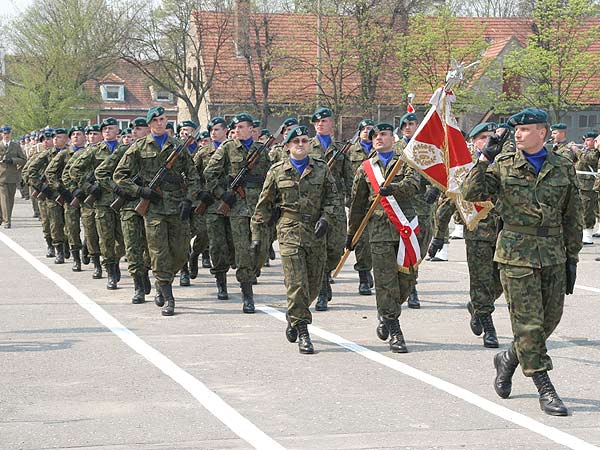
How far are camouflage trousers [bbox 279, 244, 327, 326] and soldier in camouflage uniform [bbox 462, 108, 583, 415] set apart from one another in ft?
8.13

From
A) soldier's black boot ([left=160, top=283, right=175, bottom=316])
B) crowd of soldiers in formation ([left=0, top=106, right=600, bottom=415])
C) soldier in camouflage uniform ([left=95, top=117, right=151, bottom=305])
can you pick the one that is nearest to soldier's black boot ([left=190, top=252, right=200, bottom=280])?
crowd of soldiers in formation ([left=0, top=106, right=600, bottom=415])

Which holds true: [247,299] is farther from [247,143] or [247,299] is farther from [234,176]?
[247,143]

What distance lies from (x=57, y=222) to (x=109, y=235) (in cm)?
320

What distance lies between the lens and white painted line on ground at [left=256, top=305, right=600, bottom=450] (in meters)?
6.61

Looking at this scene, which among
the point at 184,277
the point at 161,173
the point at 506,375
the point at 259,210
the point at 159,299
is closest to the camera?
the point at 506,375

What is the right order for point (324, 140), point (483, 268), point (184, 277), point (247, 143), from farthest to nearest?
point (184, 277)
point (324, 140)
point (247, 143)
point (483, 268)

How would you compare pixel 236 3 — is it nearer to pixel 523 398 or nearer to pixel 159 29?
pixel 159 29

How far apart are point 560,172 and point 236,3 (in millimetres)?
45992

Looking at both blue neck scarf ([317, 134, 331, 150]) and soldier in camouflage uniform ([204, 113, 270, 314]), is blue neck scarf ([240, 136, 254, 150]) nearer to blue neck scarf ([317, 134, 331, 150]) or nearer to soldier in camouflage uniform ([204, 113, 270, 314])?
soldier in camouflage uniform ([204, 113, 270, 314])

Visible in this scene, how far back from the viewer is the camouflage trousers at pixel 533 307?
292 inches

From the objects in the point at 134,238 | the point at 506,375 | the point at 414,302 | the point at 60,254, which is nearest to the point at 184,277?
the point at 134,238

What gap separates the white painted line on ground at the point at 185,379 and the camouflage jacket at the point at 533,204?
2.10m

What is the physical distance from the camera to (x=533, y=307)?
747 centimetres

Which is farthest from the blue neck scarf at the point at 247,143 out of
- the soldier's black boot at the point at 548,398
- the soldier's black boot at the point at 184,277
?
the soldier's black boot at the point at 548,398
